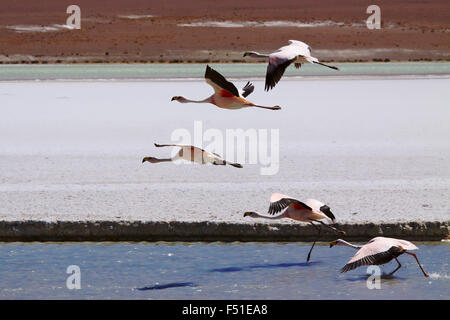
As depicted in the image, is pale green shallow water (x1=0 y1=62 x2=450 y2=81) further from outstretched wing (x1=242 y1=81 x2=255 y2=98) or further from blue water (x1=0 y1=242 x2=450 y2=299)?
outstretched wing (x1=242 y1=81 x2=255 y2=98)

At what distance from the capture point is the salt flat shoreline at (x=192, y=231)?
911 cm

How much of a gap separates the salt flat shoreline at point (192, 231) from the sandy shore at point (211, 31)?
86.9 meters

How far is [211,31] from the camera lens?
121 m

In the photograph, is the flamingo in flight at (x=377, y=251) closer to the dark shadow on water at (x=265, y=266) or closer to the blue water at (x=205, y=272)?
the blue water at (x=205, y=272)

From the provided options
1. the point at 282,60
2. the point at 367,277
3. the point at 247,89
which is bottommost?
the point at 367,277

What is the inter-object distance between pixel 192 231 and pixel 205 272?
1.17 metres

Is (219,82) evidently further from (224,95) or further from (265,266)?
(265,266)

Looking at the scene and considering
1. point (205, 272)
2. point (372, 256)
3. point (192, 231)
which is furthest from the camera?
point (192, 231)

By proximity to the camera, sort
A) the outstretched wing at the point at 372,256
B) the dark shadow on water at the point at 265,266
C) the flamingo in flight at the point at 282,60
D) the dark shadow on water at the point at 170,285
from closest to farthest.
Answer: the flamingo in flight at the point at 282,60
the outstretched wing at the point at 372,256
the dark shadow on water at the point at 170,285
the dark shadow on water at the point at 265,266

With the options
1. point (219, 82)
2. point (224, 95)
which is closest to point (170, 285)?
point (224, 95)

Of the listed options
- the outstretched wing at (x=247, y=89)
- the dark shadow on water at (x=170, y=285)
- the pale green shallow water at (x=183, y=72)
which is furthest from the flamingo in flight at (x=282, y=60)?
the pale green shallow water at (x=183, y=72)

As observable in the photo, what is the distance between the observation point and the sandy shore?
107m
